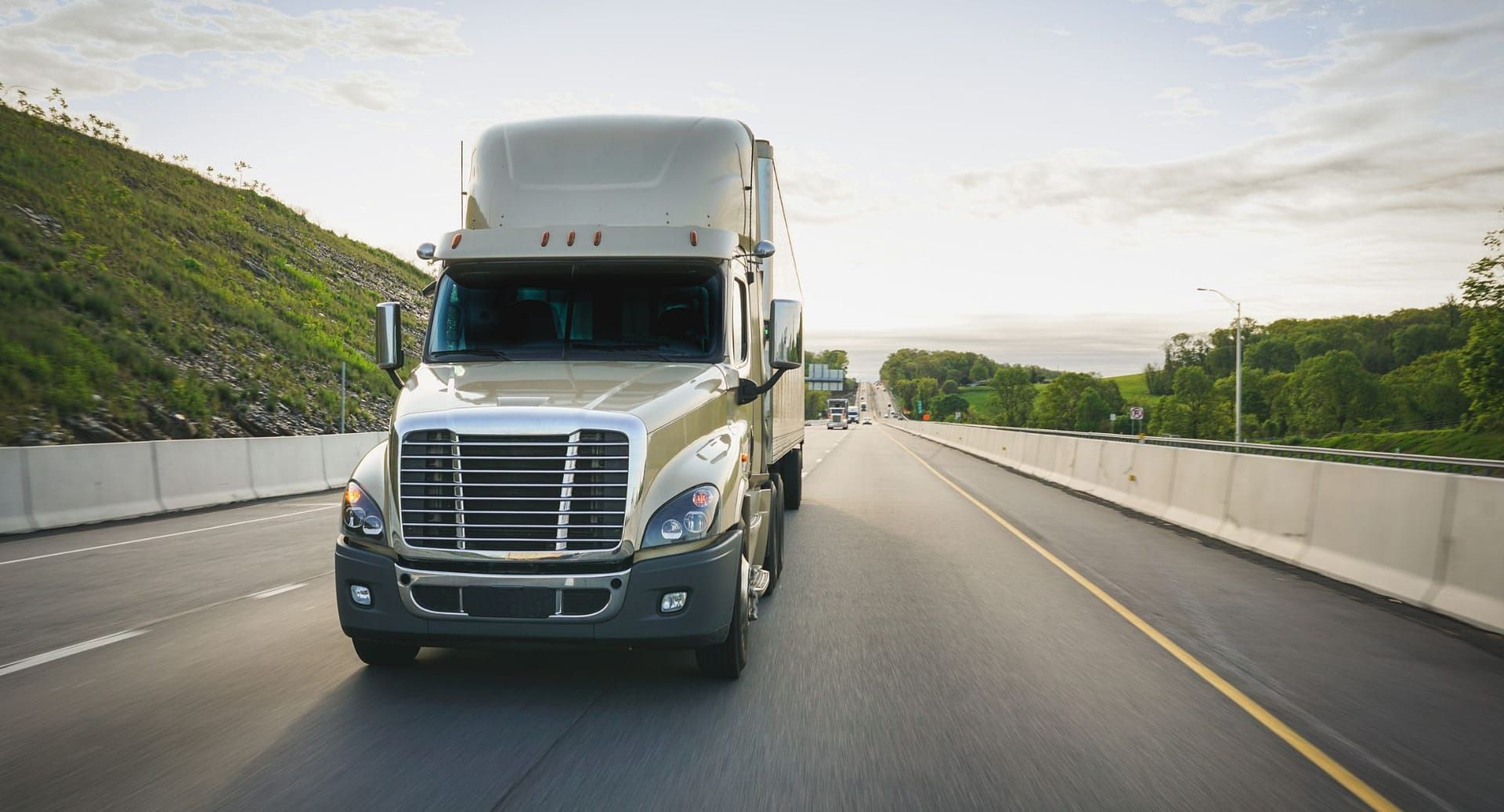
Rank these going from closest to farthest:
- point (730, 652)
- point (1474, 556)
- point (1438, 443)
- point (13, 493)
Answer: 1. point (730, 652)
2. point (1474, 556)
3. point (13, 493)
4. point (1438, 443)

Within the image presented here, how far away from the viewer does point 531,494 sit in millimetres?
5555

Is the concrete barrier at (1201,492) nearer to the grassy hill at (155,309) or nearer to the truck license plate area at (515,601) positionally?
the truck license plate area at (515,601)

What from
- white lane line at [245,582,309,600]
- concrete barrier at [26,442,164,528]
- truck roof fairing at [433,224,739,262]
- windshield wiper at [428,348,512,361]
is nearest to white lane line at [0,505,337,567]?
concrete barrier at [26,442,164,528]

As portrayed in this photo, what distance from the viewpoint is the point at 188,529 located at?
544 inches

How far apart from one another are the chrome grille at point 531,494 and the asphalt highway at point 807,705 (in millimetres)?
720

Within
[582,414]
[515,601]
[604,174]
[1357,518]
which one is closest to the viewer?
[515,601]

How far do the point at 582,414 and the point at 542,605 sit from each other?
1027 mm

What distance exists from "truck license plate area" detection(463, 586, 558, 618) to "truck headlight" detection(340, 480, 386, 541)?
70cm

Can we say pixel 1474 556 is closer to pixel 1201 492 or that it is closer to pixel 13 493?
pixel 1201 492

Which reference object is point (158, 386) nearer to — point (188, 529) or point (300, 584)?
point (188, 529)

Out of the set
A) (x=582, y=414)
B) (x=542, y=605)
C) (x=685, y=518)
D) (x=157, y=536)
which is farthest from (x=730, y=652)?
(x=157, y=536)

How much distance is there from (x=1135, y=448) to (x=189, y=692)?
16.3 m

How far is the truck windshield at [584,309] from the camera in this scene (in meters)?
7.00

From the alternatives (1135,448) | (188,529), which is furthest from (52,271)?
(1135,448)
